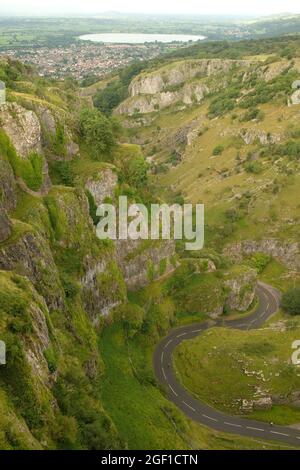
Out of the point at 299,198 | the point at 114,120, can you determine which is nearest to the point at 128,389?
the point at 114,120

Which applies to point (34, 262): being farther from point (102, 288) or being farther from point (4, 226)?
point (102, 288)

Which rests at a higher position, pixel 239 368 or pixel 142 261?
pixel 142 261

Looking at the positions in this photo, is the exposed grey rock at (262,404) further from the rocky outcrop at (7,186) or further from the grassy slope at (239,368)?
the rocky outcrop at (7,186)

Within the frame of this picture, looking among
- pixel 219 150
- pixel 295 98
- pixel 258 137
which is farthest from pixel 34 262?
pixel 295 98

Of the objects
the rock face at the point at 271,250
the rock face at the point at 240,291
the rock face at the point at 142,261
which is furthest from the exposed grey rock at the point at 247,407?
the rock face at the point at 271,250

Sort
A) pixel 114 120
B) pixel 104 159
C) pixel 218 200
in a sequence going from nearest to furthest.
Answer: pixel 104 159
pixel 114 120
pixel 218 200

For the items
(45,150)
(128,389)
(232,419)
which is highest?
(45,150)
